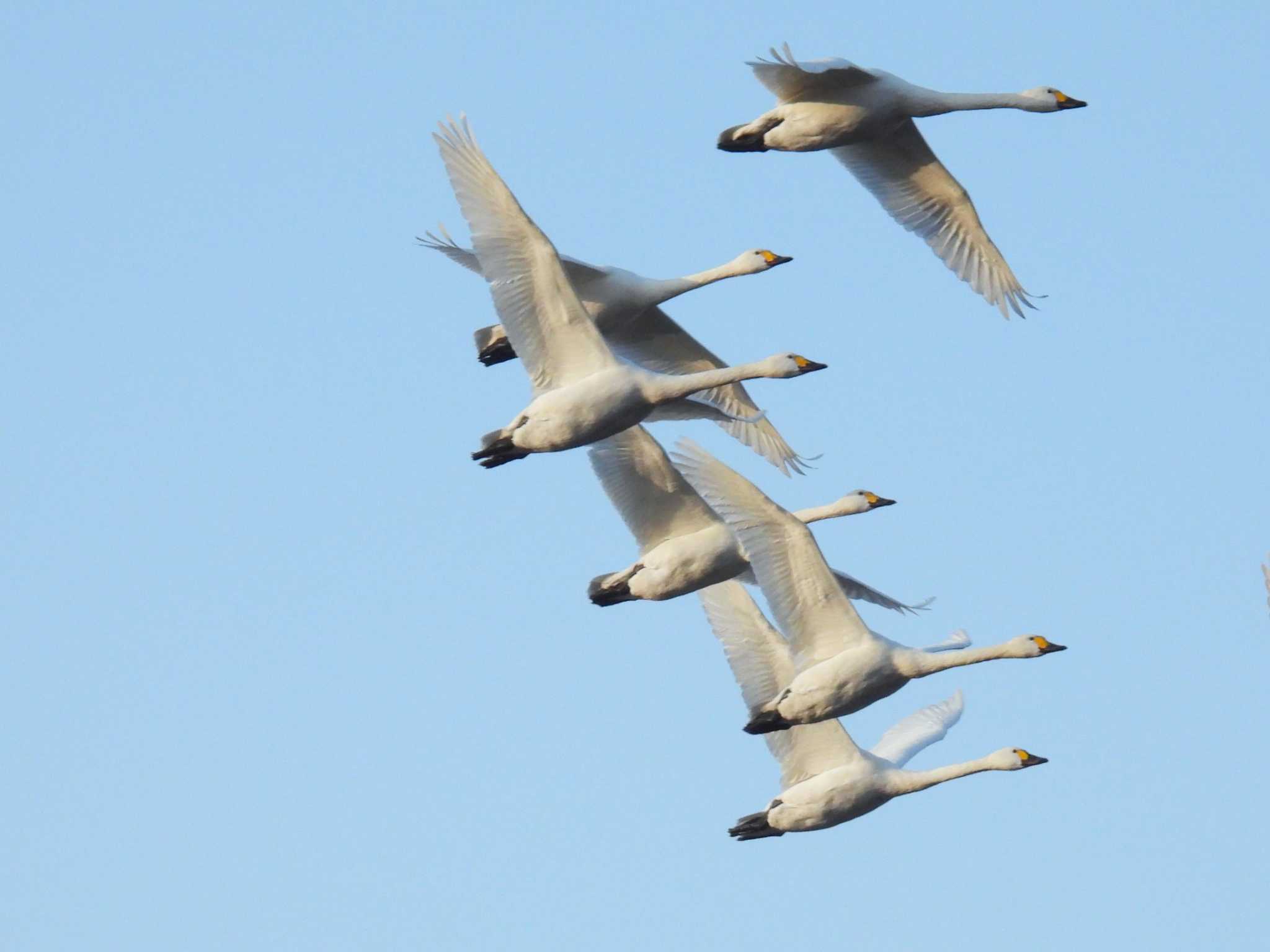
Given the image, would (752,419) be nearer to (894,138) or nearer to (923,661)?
(923,661)

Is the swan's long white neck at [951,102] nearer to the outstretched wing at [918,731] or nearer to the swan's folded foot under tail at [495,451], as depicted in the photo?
the swan's folded foot under tail at [495,451]

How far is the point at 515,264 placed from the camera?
2522 centimetres

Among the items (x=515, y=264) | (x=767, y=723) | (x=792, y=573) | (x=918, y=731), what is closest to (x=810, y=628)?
(x=792, y=573)

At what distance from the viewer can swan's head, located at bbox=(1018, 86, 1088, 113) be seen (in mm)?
29875

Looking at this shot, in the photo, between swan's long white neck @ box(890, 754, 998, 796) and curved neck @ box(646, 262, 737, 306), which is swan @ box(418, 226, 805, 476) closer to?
curved neck @ box(646, 262, 737, 306)

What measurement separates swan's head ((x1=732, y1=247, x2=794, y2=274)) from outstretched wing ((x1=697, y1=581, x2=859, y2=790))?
11.6 feet

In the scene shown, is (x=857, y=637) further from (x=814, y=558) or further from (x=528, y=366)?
(x=528, y=366)

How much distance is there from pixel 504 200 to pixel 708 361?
6741 mm

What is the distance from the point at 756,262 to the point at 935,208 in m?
2.14

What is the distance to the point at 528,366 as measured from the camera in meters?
25.9

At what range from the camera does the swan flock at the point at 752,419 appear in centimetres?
2547

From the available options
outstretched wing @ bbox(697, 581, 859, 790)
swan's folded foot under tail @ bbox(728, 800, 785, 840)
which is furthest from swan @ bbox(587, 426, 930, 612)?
swan's folded foot under tail @ bbox(728, 800, 785, 840)

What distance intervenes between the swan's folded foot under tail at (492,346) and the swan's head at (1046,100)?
6369mm

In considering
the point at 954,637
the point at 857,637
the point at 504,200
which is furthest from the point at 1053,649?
the point at 504,200
